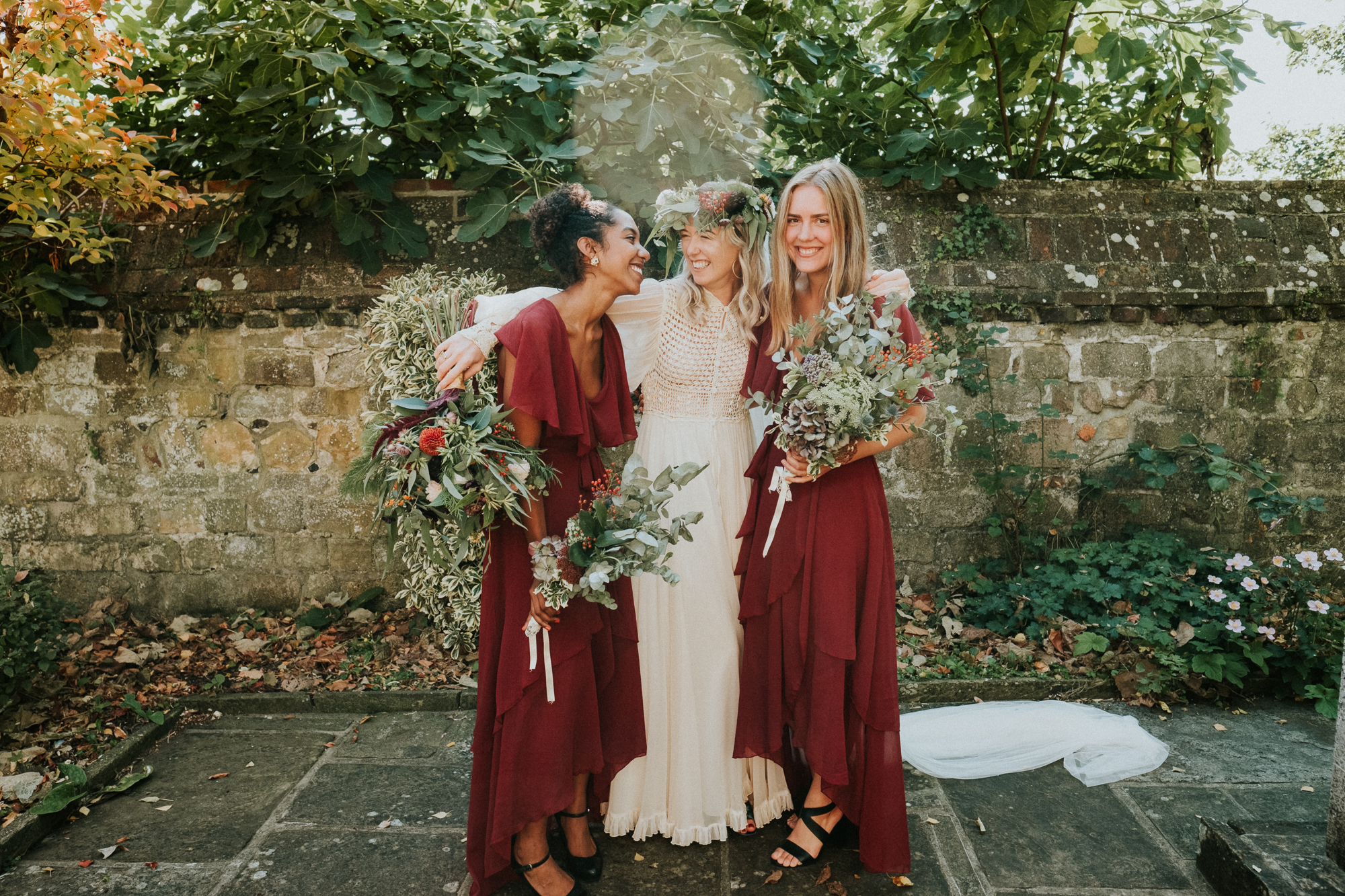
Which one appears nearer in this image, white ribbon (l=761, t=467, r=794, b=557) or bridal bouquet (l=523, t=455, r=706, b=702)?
bridal bouquet (l=523, t=455, r=706, b=702)

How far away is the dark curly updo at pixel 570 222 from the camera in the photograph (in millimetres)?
2496

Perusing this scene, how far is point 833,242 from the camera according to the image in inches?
105

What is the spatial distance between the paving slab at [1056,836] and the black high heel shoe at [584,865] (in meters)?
1.35

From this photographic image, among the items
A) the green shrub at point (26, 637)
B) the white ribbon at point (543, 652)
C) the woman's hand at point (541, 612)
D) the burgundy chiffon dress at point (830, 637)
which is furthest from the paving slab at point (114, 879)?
the burgundy chiffon dress at point (830, 637)

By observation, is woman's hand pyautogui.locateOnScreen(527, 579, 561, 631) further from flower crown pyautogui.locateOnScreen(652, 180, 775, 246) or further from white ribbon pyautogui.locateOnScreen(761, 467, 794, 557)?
flower crown pyautogui.locateOnScreen(652, 180, 775, 246)

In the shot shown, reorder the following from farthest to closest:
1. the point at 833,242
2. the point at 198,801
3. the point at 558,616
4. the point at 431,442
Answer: the point at 198,801
the point at 833,242
the point at 558,616
the point at 431,442

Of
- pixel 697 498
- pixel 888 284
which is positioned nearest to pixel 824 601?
pixel 697 498

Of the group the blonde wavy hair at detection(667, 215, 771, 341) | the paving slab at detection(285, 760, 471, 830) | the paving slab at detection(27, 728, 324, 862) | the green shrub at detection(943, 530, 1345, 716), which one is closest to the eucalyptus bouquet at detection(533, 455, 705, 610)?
the blonde wavy hair at detection(667, 215, 771, 341)

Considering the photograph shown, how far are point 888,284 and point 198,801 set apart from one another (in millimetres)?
3376

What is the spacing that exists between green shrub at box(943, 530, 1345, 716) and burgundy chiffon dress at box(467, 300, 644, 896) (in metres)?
2.62

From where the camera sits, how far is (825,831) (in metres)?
2.73

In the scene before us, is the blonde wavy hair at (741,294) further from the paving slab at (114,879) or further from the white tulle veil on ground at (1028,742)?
the paving slab at (114,879)

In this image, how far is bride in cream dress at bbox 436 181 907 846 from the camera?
9.09 ft

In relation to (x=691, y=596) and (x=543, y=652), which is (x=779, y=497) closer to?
(x=691, y=596)
